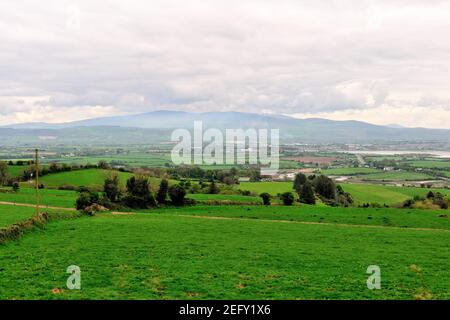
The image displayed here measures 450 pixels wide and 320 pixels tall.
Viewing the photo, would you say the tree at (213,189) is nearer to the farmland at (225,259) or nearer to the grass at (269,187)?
the grass at (269,187)

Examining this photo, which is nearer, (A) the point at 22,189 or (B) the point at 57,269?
(B) the point at 57,269

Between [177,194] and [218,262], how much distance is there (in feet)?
119

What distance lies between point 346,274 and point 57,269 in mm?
14031

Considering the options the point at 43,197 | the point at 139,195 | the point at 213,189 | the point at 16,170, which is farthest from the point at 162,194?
the point at 16,170

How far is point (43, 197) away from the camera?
193ft

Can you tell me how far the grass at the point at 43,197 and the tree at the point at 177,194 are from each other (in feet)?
42.0

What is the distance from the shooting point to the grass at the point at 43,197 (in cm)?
5394

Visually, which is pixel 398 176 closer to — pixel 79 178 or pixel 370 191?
pixel 370 191

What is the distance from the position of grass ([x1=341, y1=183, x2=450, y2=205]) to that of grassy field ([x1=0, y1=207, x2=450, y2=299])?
2082 inches

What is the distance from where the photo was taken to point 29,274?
64.3 feet

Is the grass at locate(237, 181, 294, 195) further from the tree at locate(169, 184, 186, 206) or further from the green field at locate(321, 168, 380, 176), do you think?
the green field at locate(321, 168, 380, 176)
